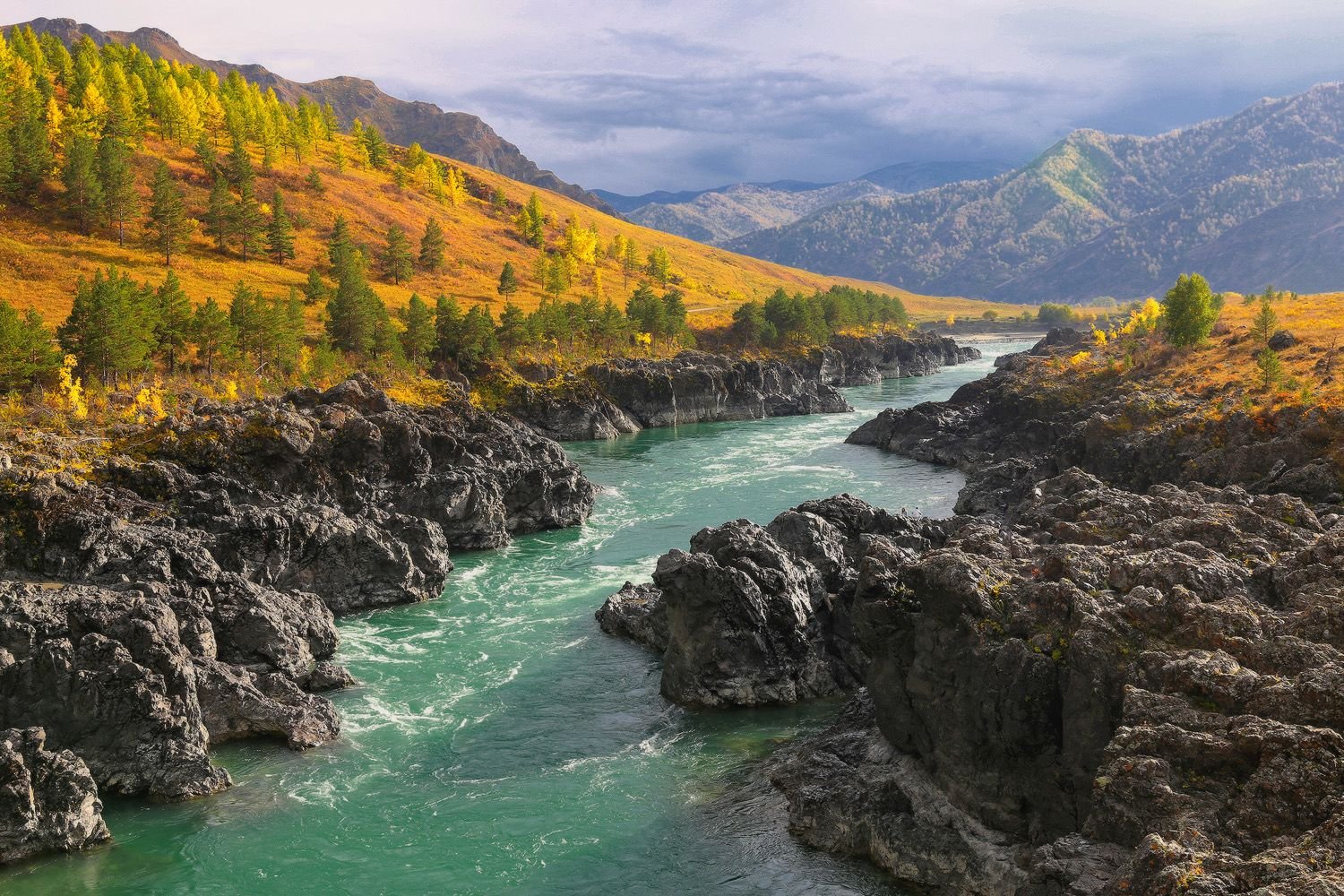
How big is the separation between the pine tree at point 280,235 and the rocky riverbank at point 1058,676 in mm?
114356

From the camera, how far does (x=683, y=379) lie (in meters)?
133

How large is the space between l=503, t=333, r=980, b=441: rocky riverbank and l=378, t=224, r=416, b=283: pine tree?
45748mm

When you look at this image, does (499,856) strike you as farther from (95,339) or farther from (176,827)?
(95,339)

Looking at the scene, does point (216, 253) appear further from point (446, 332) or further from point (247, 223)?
point (446, 332)

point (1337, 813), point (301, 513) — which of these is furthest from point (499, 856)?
point (301, 513)

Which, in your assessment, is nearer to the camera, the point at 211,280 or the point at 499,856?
the point at 499,856

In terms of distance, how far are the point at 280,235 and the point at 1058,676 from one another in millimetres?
139705

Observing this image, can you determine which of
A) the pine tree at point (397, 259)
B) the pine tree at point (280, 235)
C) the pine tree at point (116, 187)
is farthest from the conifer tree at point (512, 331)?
the pine tree at point (116, 187)

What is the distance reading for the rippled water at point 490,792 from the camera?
1069 inches

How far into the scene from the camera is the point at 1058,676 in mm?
25375

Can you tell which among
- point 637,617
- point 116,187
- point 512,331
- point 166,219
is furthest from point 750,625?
point 116,187

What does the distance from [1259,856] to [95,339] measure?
79.9 m

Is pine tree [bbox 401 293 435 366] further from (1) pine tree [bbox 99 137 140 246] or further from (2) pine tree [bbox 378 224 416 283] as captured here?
(2) pine tree [bbox 378 224 416 283]

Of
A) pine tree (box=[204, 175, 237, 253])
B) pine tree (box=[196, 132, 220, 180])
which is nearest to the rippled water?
pine tree (box=[204, 175, 237, 253])
